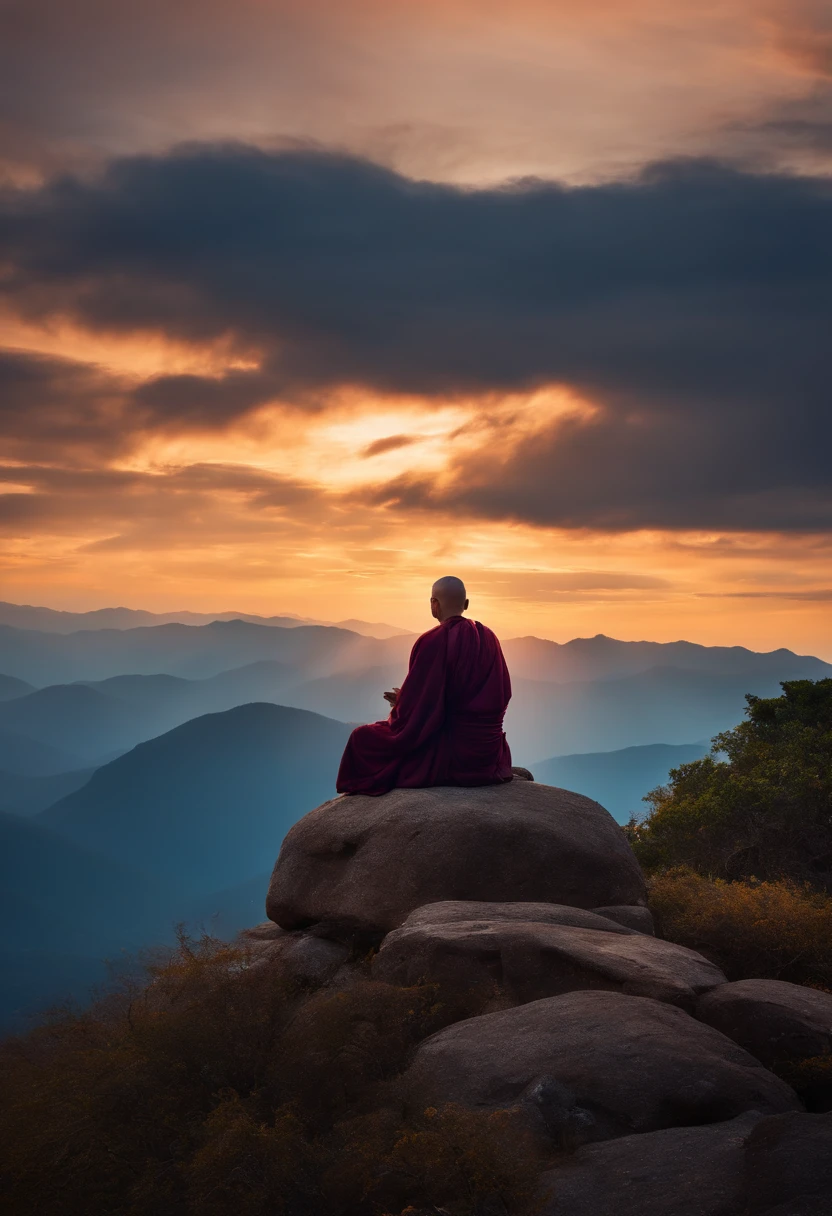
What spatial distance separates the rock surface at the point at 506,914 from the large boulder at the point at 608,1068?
1.90m

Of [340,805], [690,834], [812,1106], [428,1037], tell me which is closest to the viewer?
[812,1106]

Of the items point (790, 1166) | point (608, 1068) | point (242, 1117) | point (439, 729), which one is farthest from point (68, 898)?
point (790, 1166)

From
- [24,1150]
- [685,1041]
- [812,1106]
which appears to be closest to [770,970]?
[812,1106]

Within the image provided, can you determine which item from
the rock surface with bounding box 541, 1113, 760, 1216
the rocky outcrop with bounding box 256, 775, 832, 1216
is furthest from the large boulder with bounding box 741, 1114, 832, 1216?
the rock surface with bounding box 541, 1113, 760, 1216

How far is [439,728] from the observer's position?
1175cm

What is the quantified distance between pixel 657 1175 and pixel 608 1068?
1024mm

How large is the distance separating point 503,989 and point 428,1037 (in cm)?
86

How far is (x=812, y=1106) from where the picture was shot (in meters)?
6.57

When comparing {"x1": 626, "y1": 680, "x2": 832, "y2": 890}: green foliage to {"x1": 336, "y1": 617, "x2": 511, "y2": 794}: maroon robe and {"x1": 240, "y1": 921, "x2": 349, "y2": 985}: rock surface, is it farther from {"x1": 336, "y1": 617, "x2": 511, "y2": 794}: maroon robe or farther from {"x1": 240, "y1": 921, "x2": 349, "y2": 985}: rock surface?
{"x1": 240, "y1": 921, "x2": 349, "y2": 985}: rock surface

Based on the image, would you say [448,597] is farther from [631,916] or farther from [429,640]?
[631,916]

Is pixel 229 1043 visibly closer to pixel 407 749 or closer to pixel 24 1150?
pixel 24 1150

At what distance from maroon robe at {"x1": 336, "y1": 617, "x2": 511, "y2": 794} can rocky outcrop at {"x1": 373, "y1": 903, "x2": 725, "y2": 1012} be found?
3.38 meters

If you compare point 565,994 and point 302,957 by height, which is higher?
point 565,994

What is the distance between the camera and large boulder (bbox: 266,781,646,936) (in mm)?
10055
